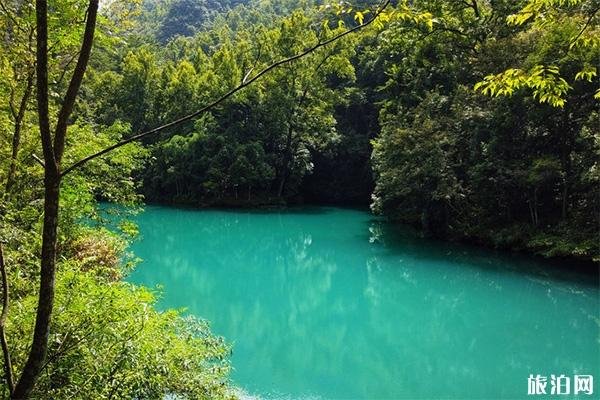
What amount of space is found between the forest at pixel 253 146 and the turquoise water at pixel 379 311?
1.71 meters

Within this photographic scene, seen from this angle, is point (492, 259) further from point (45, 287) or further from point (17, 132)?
point (45, 287)

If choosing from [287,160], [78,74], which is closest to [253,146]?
[287,160]

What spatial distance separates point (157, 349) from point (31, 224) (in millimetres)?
2650

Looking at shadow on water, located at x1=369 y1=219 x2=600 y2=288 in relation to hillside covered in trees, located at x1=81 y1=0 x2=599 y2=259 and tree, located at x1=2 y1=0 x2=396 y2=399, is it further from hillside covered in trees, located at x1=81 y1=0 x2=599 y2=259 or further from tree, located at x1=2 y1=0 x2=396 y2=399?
tree, located at x1=2 y1=0 x2=396 y2=399

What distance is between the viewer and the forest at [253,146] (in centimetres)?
239

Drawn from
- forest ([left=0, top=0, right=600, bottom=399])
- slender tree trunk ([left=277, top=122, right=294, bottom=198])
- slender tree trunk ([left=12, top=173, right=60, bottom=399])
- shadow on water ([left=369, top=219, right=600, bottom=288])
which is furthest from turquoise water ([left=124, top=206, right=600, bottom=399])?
slender tree trunk ([left=277, top=122, right=294, bottom=198])

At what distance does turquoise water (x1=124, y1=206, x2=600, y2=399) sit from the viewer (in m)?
7.04

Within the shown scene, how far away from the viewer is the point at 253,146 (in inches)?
940

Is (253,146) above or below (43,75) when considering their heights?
above

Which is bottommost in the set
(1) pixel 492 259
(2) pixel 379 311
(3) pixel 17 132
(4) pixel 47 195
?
(2) pixel 379 311

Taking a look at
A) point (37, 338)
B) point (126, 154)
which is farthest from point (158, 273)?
point (37, 338)

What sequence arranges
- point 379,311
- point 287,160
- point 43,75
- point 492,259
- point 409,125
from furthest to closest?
point 287,160
point 409,125
point 492,259
point 379,311
point 43,75

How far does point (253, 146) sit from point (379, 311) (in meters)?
15.0

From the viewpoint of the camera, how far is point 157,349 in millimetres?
3404
